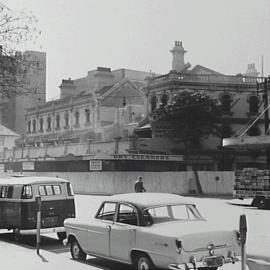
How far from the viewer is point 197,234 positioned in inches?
341

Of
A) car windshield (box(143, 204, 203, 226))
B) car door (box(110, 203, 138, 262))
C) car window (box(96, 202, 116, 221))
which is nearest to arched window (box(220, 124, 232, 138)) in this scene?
car window (box(96, 202, 116, 221))

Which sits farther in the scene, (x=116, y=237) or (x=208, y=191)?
(x=208, y=191)

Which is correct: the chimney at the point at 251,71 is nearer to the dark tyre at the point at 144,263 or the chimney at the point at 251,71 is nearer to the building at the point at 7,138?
the building at the point at 7,138

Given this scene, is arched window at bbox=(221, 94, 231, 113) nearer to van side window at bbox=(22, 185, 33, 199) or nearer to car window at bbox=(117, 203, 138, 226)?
van side window at bbox=(22, 185, 33, 199)

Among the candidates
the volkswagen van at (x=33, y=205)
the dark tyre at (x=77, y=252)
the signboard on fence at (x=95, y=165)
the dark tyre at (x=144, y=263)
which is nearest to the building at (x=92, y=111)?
the signboard on fence at (x=95, y=165)

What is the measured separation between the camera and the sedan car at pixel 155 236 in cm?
856

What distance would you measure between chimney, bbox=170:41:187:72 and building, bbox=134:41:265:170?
419 cm

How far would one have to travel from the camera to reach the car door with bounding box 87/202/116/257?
10.2m

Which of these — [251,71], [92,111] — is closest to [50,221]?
[92,111]

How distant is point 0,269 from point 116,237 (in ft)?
8.33

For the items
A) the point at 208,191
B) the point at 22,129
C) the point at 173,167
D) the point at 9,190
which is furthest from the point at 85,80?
the point at 9,190

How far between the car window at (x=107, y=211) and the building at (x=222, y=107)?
35.8 meters

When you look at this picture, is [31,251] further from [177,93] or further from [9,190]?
[177,93]

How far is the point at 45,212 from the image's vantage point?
14.1 metres
